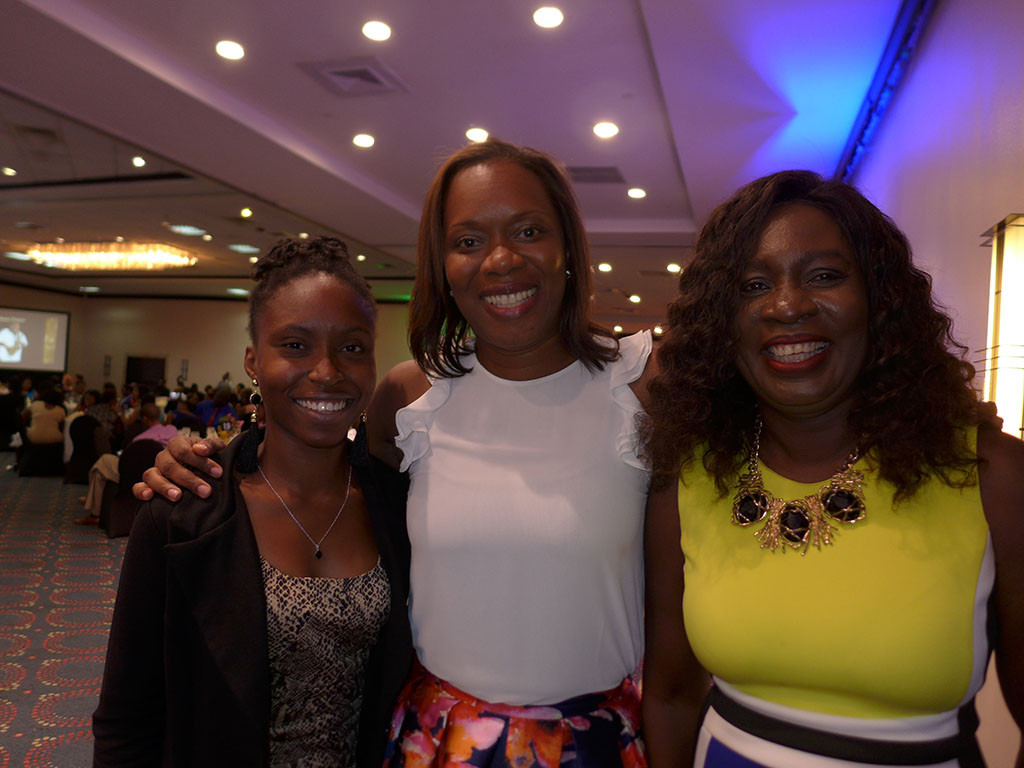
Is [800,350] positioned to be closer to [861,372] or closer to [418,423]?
[861,372]

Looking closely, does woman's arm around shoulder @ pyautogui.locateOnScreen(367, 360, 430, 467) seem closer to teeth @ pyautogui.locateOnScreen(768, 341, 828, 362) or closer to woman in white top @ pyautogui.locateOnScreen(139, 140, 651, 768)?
woman in white top @ pyautogui.locateOnScreen(139, 140, 651, 768)

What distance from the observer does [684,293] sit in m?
1.53

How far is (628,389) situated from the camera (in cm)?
169

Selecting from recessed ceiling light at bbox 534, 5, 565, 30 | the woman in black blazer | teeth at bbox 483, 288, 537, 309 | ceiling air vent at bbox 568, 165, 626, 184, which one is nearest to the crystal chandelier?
ceiling air vent at bbox 568, 165, 626, 184

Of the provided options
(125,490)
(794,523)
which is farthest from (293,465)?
(125,490)

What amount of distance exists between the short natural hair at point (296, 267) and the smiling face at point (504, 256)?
9.0 inches

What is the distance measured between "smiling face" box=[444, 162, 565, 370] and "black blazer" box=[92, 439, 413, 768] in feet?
2.30

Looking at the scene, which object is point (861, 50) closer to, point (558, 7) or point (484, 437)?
point (558, 7)

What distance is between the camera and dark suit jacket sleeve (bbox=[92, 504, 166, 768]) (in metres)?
1.40

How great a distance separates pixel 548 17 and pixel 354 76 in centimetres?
170

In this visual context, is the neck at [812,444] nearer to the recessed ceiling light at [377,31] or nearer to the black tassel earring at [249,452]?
the black tassel earring at [249,452]

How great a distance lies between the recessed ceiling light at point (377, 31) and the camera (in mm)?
4738

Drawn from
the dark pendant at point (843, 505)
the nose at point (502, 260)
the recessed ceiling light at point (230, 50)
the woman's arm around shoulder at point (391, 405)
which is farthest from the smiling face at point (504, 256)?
the recessed ceiling light at point (230, 50)

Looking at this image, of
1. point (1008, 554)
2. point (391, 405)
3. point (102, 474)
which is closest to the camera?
point (1008, 554)
